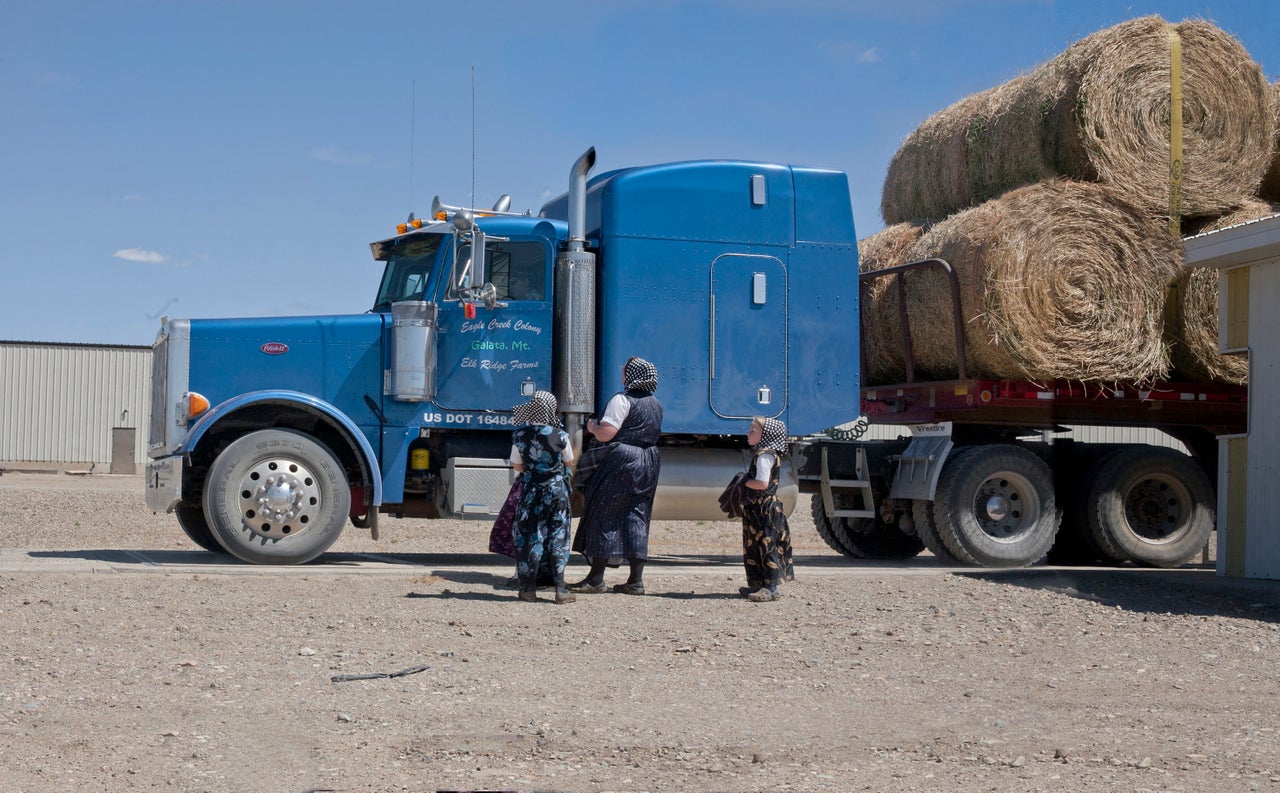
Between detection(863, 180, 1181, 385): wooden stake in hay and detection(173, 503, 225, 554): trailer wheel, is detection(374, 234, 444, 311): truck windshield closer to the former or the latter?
detection(173, 503, 225, 554): trailer wheel

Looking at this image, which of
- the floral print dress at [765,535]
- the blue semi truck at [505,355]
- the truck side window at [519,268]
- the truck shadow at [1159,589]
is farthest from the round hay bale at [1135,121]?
the floral print dress at [765,535]

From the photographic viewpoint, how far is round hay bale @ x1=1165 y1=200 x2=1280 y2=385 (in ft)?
39.3

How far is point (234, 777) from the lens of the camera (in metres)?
4.69

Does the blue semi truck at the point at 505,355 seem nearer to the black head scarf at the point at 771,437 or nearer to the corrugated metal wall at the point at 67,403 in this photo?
the black head scarf at the point at 771,437

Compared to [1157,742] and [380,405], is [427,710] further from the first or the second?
[380,405]

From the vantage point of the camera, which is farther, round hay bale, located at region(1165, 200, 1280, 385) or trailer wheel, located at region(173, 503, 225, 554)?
round hay bale, located at region(1165, 200, 1280, 385)

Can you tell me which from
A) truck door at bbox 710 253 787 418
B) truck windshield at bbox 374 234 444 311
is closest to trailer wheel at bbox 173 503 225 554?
truck windshield at bbox 374 234 444 311

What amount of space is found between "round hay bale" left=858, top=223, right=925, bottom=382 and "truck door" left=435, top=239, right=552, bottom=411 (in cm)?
343

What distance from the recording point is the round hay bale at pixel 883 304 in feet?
42.4

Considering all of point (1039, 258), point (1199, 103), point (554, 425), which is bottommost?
point (554, 425)

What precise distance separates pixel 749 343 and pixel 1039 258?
241 centimetres

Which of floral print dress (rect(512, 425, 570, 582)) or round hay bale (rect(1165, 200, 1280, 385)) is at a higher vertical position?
round hay bale (rect(1165, 200, 1280, 385))

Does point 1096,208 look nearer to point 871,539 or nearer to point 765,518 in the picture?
point 871,539

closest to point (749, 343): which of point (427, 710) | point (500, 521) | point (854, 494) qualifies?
point (854, 494)
